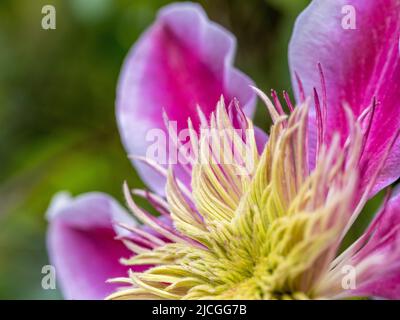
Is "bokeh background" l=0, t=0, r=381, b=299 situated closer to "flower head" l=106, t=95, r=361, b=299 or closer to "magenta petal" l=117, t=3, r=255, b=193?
"magenta petal" l=117, t=3, r=255, b=193

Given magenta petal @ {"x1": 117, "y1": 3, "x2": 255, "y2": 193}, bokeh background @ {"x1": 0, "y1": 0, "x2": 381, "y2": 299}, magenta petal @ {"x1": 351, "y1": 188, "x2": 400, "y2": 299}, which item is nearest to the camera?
magenta petal @ {"x1": 351, "y1": 188, "x2": 400, "y2": 299}

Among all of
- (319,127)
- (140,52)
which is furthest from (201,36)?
(319,127)

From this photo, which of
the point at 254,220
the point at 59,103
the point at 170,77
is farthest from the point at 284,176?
the point at 59,103

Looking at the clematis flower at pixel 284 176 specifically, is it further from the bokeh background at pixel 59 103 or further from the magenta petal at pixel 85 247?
the bokeh background at pixel 59 103

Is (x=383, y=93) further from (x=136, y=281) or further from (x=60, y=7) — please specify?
(x=60, y=7)

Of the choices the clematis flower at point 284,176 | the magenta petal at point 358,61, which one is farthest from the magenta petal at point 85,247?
the magenta petal at point 358,61

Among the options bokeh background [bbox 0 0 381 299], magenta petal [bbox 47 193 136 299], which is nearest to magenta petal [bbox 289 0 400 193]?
magenta petal [bbox 47 193 136 299]
